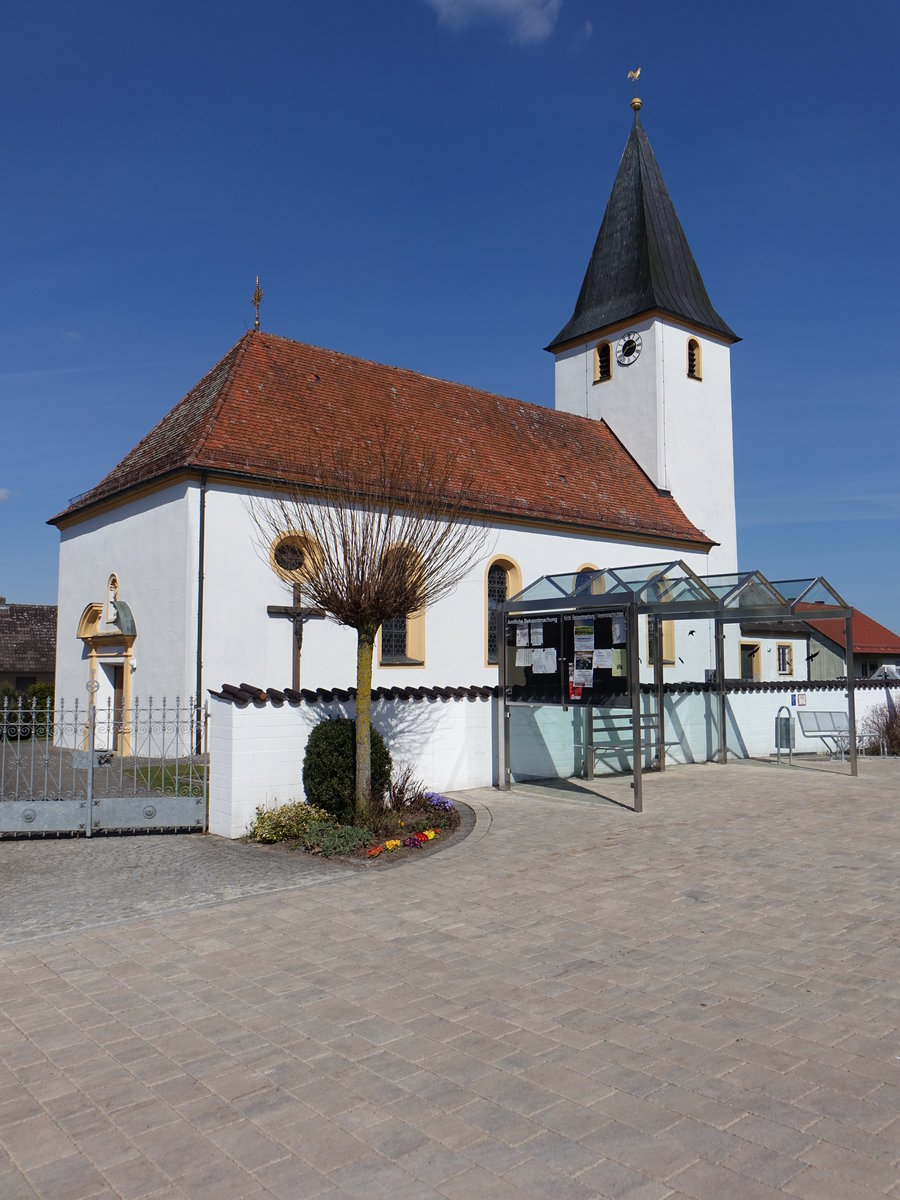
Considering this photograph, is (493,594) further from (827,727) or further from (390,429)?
(827,727)

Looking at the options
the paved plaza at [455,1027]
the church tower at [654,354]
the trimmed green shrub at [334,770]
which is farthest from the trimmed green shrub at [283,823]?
the church tower at [654,354]

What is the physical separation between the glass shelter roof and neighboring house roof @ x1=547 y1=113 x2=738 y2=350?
16.6 m

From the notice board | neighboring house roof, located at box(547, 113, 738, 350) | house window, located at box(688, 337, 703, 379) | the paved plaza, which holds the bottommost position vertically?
the paved plaza

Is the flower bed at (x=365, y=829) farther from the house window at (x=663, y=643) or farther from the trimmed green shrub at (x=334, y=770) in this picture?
the house window at (x=663, y=643)

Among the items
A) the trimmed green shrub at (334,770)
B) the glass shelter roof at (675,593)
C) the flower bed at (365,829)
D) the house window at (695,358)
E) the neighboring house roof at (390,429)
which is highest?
the house window at (695,358)

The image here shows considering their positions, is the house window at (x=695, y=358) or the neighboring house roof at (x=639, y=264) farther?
the house window at (x=695, y=358)

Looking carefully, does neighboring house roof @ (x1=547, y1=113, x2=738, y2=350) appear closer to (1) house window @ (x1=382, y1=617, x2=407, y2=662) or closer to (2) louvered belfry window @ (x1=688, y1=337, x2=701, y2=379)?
(2) louvered belfry window @ (x1=688, y1=337, x2=701, y2=379)

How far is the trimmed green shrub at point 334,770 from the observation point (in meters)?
10.5

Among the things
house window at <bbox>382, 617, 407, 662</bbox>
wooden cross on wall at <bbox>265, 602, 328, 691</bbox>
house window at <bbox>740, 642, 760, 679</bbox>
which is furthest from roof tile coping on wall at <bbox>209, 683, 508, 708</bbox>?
house window at <bbox>740, 642, 760, 679</bbox>

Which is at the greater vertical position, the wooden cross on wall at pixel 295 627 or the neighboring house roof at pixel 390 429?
the neighboring house roof at pixel 390 429

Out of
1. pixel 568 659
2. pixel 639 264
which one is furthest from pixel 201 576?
pixel 639 264

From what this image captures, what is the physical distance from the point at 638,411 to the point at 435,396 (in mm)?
8250

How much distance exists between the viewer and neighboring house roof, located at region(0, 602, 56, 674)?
3959 cm

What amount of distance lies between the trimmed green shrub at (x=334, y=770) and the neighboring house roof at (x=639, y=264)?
23.0 meters
